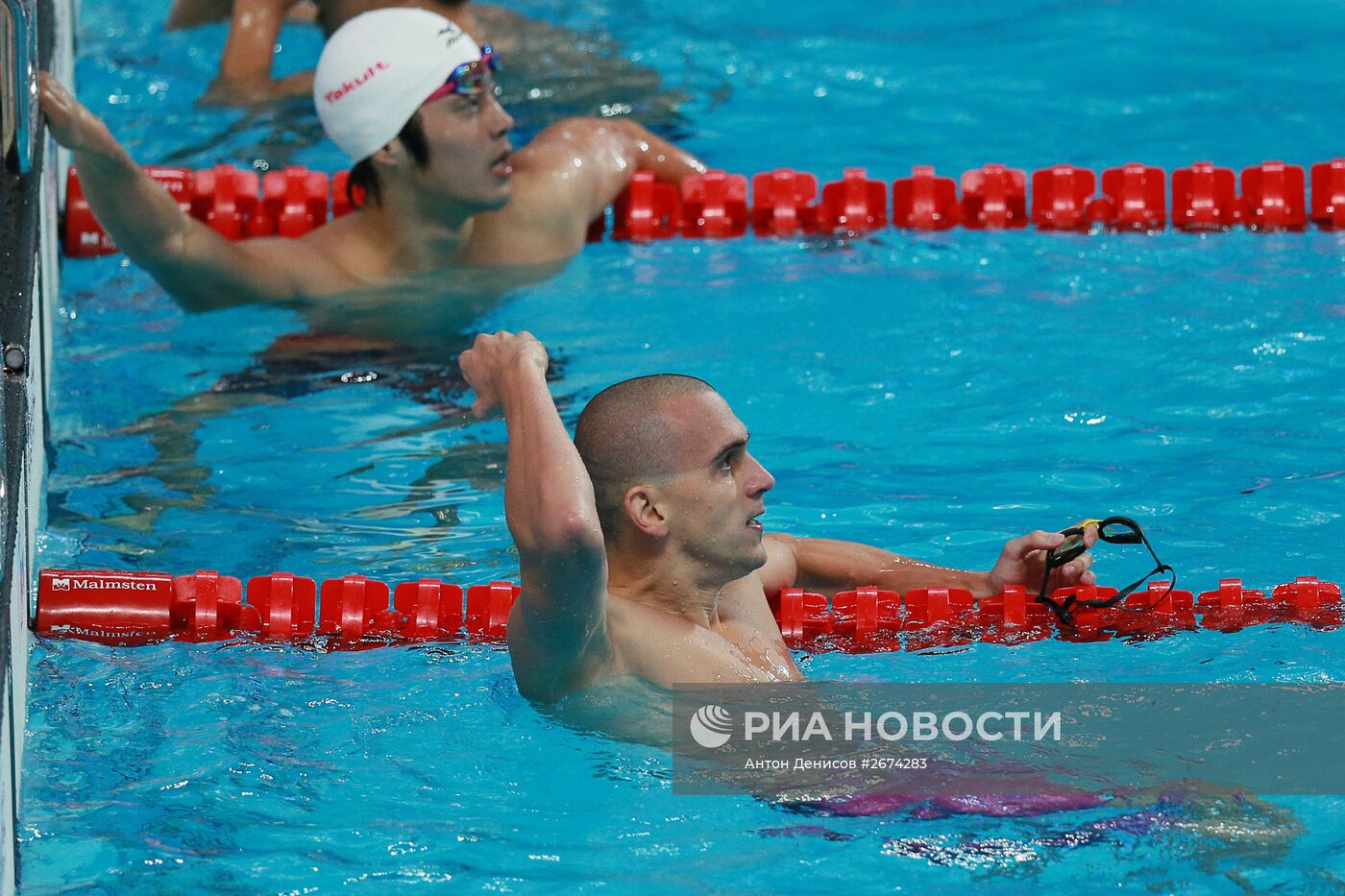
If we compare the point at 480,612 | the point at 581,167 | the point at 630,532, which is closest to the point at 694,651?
the point at 630,532

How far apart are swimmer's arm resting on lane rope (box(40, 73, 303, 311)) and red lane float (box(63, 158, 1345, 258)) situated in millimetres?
1092

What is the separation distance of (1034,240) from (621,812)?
11.2 feet

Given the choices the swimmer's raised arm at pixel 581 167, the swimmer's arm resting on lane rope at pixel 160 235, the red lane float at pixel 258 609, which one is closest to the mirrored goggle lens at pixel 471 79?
the swimmer's raised arm at pixel 581 167

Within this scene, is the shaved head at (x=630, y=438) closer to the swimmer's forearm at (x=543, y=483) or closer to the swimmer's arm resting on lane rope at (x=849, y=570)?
the swimmer's forearm at (x=543, y=483)

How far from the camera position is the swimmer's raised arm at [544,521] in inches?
104

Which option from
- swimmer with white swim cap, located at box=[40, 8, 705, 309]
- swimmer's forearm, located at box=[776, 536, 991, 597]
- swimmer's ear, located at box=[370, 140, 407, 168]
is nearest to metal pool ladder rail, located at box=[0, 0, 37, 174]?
swimmer with white swim cap, located at box=[40, 8, 705, 309]

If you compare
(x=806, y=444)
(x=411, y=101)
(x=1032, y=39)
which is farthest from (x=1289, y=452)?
(x=1032, y=39)

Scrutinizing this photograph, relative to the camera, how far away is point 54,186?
5879mm

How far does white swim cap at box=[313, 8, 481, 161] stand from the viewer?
505cm

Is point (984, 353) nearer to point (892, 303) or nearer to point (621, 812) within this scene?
point (892, 303)

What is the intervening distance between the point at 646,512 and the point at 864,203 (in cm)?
329

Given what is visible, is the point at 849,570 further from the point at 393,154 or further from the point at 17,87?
the point at 17,87

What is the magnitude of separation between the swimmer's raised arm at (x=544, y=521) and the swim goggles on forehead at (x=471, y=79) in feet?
7.69

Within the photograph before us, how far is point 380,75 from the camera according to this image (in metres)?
5.05
